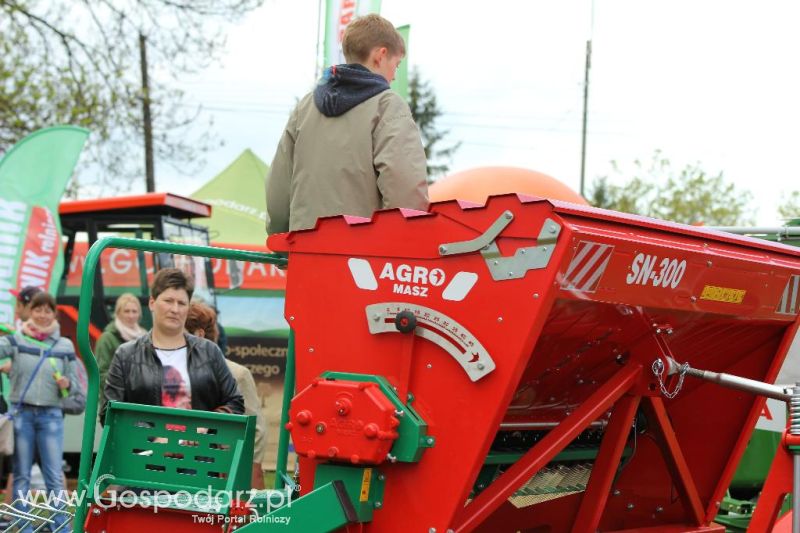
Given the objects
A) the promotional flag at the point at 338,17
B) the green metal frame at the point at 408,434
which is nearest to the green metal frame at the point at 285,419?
the green metal frame at the point at 408,434

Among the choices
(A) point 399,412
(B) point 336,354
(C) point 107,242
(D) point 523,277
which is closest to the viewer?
(D) point 523,277

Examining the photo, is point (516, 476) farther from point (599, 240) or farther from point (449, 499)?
point (599, 240)

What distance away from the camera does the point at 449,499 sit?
10.5ft

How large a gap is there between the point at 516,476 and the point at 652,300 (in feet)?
2.42

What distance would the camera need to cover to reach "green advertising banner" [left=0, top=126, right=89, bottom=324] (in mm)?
10516

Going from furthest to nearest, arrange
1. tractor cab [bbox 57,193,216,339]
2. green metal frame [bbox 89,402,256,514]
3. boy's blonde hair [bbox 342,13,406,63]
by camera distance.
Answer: tractor cab [bbox 57,193,216,339], boy's blonde hair [bbox 342,13,406,63], green metal frame [bbox 89,402,256,514]

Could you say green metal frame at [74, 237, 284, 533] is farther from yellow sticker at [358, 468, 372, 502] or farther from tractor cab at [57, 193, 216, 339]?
tractor cab at [57, 193, 216, 339]

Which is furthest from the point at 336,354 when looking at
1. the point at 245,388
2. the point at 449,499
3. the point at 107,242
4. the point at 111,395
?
the point at 245,388

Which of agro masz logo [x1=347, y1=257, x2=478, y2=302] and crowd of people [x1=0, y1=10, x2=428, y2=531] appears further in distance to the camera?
crowd of people [x1=0, y1=10, x2=428, y2=531]

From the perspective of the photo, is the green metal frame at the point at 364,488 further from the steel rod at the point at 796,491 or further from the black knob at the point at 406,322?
the steel rod at the point at 796,491

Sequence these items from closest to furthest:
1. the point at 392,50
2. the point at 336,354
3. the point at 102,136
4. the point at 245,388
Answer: the point at 336,354, the point at 392,50, the point at 245,388, the point at 102,136

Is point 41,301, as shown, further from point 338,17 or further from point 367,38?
point 367,38

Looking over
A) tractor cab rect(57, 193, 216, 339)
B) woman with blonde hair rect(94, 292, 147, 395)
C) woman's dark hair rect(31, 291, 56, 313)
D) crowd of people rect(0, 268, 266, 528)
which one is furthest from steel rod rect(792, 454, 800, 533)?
tractor cab rect(57, 193, 216, 339)

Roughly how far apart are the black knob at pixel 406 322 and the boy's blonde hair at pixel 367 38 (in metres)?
1.18
